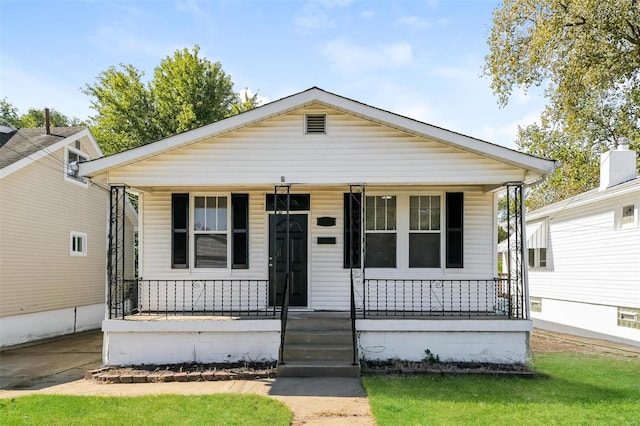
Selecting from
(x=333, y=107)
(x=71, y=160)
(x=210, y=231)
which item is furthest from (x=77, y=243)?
(x=333, y=107)

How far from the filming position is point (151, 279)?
32.4ft

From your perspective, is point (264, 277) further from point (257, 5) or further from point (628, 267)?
point (628, 267)

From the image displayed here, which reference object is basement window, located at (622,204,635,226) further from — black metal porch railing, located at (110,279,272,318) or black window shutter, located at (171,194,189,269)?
black window shutter, located at (171,194,189,269)

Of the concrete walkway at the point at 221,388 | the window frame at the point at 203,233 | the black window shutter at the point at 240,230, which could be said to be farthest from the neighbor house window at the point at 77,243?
the black window shutter at the point at 240,230

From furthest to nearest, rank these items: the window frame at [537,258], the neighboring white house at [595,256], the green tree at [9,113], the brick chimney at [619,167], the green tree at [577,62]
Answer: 1. the green tree at [9,113]
2. the window frame at [537,258]
3. the green tree at [577,62]
4. the brick chimney at [619,167]
5. the neighboring white house at [595,256]

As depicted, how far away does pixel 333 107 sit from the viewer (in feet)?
28.9

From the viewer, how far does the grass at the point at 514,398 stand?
574 centimetres

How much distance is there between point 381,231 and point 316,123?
2.66 m

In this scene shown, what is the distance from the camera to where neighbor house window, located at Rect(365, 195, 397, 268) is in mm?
9836

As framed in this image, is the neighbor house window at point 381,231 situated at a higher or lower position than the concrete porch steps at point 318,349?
higher

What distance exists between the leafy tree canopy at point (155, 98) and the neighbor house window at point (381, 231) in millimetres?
19263

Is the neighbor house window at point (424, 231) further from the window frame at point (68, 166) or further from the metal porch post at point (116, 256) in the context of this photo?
the window frame at point (68, 166)

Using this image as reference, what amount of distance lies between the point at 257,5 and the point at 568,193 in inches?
956

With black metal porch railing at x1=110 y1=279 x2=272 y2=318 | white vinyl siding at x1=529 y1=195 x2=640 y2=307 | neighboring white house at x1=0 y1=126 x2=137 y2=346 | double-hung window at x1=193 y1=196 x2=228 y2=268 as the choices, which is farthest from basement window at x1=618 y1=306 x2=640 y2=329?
neighboring white house at x1=0 y1=126 x2=137 y2=346
